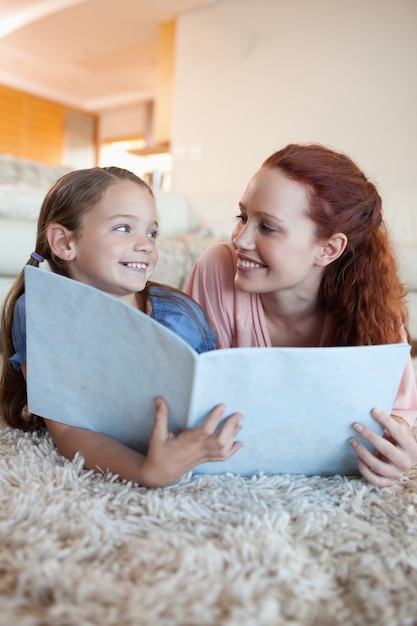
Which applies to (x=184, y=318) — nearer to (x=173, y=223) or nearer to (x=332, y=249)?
(x=332, y=249)

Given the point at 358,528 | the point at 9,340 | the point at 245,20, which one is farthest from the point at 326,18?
the point at 358,528

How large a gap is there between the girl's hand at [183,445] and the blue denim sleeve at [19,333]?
33 centimetres

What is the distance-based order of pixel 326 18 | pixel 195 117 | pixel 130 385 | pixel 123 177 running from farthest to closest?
pixel 195 117 < pixel 326 18 < pixel 123 177 < pixel 130 385

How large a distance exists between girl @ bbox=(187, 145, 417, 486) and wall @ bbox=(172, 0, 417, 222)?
2.16 meters

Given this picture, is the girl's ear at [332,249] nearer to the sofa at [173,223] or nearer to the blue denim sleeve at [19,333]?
the sofa at [173,223]

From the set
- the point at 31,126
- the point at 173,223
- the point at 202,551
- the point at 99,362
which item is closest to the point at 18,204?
the point at 173,223

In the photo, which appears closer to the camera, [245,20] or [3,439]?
[3,439]

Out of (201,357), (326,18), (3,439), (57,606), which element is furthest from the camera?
(326,18)

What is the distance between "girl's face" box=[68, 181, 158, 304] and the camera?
941mm

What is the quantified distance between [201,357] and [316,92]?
375 centimetres

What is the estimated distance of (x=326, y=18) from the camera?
151 inches

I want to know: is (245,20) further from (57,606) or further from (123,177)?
(57,606)

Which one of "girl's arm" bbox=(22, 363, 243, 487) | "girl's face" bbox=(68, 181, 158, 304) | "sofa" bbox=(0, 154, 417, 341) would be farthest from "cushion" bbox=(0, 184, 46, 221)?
"girl's arm" bbox=(22, 363, 243, 487)

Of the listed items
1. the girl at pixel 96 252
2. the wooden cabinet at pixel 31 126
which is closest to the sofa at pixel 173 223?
the girl at pixel 96 252
